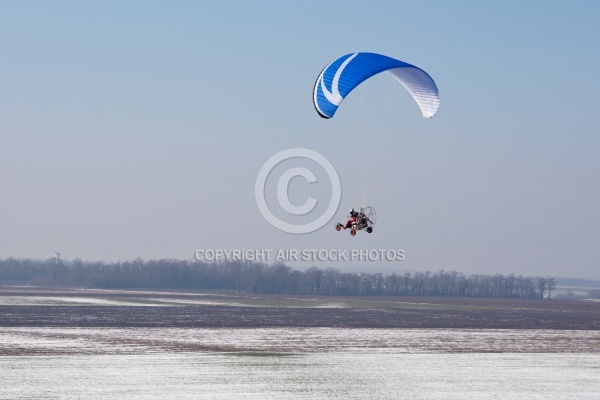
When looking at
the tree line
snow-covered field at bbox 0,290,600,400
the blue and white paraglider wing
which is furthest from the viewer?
the tree line

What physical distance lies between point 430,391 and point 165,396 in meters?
7.72

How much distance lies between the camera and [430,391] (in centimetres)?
2777

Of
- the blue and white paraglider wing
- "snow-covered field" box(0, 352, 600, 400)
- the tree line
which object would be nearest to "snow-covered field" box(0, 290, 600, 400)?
"snow-covered field" box(0, 352, 600, 400)

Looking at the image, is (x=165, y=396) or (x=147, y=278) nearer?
(x=165, y=396)

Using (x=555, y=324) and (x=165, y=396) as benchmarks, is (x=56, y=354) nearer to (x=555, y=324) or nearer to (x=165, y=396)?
(x=165, y=396)

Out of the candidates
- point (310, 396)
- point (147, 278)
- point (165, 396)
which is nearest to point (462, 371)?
point (310, 396)

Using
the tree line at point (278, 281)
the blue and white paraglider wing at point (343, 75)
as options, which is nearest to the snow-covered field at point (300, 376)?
the blue and white paraglider wing at point (343, 75)

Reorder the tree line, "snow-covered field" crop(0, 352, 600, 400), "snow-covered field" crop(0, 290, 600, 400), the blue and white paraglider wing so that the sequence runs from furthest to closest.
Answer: the tree line
the blue and white paraglider wing
"snow-covered field" crop(0, 290, 600, 400)
"snow-covered field" crop(0, 352, 600, 400)

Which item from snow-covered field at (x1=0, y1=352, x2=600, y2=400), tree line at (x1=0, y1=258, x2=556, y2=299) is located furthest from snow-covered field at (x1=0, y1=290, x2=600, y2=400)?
tree line at (x1=0, y1=258, x2=556, y2=299)

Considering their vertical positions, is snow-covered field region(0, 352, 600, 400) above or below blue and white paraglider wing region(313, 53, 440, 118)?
below

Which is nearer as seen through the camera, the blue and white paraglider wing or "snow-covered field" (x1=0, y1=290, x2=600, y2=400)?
"snow-covered field" (x1=0, y1=290, x2=600, y2=400)

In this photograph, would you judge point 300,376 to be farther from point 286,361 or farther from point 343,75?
point 343,75

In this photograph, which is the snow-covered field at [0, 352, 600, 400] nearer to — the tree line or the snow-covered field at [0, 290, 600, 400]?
the snow-covered field at [0, 290, 600, 400]

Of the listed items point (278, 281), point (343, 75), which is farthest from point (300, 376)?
point (278, 281)
